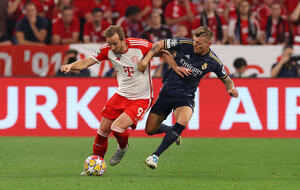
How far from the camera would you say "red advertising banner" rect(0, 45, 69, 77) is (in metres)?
15.4

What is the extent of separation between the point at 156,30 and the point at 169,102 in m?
6.60

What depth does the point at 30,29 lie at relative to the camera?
53.6 feet

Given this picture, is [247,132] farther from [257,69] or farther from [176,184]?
[176,184]

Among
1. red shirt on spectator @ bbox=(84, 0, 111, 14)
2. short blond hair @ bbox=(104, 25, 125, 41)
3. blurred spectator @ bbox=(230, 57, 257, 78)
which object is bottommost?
blurred spectator @ bbox=(230, 57, 257, 78)

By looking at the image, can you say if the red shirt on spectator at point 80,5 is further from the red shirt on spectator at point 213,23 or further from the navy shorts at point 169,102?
the navy shorts at point 169,102

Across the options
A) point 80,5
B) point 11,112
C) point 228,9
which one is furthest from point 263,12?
point 11,112

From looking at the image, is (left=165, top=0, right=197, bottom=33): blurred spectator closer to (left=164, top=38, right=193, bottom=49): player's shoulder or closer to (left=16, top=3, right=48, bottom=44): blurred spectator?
(left=16, top=3, right=48, bottom=44): blurred spectator

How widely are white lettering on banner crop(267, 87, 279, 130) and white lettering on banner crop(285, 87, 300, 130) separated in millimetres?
199

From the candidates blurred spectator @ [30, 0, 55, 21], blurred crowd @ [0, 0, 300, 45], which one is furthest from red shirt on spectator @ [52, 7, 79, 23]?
blurred spectator @ [30, 0, 55, 21]

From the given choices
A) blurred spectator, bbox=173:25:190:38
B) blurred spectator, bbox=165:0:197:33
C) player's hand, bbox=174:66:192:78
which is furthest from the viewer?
blurred spectator, bbox=165:0:197:33

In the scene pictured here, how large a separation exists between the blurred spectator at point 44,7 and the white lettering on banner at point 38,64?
1953 mm

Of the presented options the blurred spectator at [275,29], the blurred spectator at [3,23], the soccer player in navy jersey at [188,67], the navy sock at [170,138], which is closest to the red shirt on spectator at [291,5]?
the blurred spectator at [275,29]

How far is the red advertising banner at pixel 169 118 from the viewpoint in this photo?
47.5 ft

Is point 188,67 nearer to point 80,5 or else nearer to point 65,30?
point 65,30
